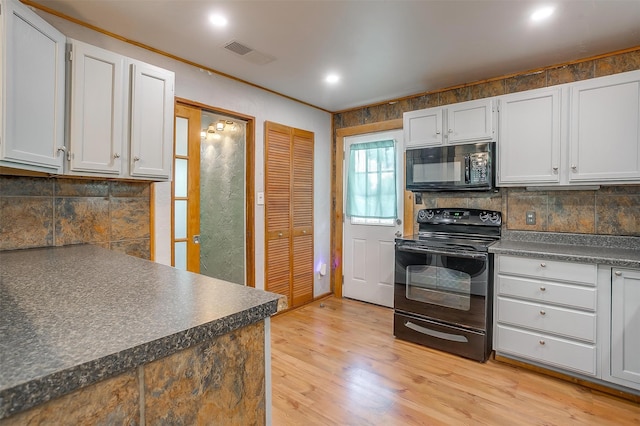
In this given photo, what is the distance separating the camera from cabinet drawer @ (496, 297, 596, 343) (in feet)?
7.29

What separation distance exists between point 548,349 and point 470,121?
6.36 feet

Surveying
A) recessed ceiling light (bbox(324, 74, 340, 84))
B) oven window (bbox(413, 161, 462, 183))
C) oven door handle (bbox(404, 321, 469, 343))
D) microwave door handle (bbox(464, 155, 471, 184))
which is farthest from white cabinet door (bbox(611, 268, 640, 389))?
recessed ceiling light (bbox(324, 74, 340, 84))

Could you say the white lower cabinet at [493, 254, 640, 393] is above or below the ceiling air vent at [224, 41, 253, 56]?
below

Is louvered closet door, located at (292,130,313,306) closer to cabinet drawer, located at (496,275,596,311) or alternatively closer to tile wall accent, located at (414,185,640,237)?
tile wall accent, located at (414,185,640,237)

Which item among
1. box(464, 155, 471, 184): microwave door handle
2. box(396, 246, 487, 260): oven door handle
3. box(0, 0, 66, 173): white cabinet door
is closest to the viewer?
box(0, 0, 66, 173): white cabinet door

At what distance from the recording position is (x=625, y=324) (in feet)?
6.84

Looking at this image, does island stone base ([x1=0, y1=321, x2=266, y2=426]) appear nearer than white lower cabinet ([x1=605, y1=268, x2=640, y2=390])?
Yes

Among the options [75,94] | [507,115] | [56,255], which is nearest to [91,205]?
[56,255]

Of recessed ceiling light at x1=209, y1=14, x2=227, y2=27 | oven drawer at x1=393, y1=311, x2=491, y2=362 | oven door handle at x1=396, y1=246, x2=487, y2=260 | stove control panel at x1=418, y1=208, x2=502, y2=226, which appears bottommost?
oven drawer at x1=393, y1=311, x2=491, y2=362

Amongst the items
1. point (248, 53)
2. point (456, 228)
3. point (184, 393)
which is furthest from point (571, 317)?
point (248, 53)

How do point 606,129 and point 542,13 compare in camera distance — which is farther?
point 606,129

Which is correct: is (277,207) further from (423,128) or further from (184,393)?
(184,393)

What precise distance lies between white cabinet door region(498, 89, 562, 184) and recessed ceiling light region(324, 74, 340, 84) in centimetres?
148

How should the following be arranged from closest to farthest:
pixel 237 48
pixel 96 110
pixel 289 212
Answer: pixel 96 110, pixel 237 48, pixel 289 212
